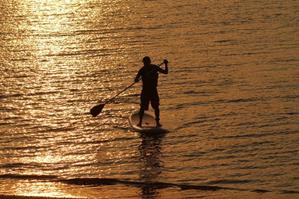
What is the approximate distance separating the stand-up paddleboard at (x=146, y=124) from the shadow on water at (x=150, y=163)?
6.7 inches

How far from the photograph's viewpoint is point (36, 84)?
1455 inches

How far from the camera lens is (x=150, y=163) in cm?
2675

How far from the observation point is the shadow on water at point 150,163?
24.3m

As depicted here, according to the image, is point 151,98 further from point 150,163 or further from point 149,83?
point 150,163

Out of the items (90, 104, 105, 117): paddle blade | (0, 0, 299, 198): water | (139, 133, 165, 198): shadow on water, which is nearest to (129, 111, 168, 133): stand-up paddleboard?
(139, 133, 165, 198): shadow on water

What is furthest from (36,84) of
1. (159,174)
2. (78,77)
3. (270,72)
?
(159,174)

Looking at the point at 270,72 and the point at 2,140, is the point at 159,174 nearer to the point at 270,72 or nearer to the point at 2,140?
the point at 2,140

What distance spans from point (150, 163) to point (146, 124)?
11.7 ft

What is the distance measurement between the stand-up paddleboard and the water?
1.06 feet

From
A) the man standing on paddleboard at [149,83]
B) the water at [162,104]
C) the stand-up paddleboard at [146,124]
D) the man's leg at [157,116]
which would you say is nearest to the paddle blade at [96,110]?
the water at [162,104]

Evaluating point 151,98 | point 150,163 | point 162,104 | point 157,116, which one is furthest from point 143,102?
point 162,104

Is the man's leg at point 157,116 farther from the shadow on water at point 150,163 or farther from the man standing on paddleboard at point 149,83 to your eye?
A: the shadow on water at point 150,163

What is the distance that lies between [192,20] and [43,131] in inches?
906

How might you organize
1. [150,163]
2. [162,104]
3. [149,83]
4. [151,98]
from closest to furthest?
1. [150,163]
2. [149,83]
3. [151,98]
4. [162,104]
